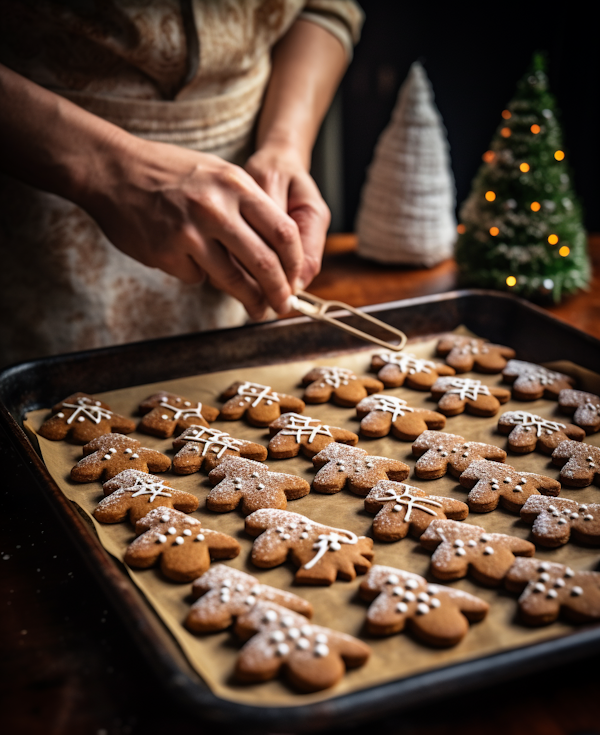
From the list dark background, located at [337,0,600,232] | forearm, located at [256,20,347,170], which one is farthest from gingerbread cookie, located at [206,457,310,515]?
dark background, located at [337,0,600,232]

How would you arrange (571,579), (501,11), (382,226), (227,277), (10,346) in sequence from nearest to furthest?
(571,579) → (227,277) → (10,346) → (382,226) → (501,11)

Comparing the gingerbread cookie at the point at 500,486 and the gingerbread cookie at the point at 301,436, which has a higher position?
the gingerbread cookie at the point at 500,486

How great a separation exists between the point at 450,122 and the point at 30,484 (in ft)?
6.62

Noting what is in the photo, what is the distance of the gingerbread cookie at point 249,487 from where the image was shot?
3.12ft

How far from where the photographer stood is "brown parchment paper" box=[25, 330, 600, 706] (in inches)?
26.7

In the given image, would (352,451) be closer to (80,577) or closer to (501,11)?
(80,577)

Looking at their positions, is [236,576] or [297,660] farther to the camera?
[236,576]

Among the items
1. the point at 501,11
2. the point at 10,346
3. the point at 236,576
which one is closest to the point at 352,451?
the point at 236,576

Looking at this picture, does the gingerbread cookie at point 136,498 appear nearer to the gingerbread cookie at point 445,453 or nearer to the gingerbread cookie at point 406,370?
the gingerbread cookie at point 445,453

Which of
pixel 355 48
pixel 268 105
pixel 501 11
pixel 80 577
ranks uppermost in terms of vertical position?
pixel 501 11

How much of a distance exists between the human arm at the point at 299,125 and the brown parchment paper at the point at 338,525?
0.90ft

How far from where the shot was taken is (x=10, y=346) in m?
1.46

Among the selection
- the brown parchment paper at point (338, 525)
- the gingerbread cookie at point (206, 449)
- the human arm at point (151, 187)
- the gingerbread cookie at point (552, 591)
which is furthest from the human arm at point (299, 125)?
the gingerbread cookie at point (552, 591)

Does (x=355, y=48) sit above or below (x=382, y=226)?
above
